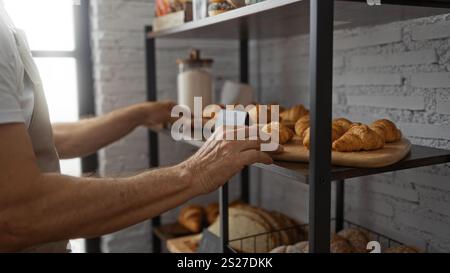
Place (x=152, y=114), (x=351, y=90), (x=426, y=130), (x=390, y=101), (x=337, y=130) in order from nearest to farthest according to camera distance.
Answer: (x=337, y=130), (x=426, y=130), (x=390, y=101), (x=351, y=90), (x=152, y=114)

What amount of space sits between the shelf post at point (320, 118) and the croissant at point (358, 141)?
0.35 ft

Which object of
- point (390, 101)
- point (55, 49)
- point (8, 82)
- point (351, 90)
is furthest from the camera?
point (55, 49)

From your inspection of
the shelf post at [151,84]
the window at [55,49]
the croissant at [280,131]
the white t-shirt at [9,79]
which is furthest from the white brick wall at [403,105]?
the window at [55,49]

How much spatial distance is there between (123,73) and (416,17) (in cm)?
127

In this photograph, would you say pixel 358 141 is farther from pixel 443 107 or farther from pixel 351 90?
pixel 351 90

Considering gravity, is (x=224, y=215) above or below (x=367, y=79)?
below

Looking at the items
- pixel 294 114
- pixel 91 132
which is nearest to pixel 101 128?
pixel 91 132

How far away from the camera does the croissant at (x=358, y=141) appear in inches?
39.0

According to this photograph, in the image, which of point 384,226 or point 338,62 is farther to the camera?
point 338,62

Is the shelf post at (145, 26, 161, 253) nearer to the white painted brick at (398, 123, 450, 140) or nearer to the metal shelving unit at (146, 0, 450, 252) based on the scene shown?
the metal shelving unit at (146, 0, 450, 252)

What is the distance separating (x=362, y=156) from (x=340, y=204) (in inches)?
29.9

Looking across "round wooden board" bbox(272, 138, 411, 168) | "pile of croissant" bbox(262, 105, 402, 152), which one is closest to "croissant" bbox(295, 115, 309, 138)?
"pile of croissant" bbox(262, 105, 402, 152)

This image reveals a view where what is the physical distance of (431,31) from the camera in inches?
51.1

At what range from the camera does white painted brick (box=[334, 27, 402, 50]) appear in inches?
56.2
